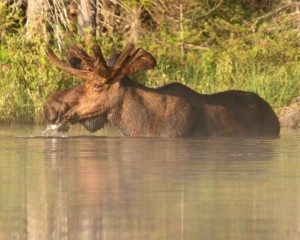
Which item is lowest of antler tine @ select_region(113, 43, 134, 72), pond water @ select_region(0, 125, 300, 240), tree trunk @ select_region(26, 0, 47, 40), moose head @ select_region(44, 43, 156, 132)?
pond water @ select_region(0, 125, 300, 240)

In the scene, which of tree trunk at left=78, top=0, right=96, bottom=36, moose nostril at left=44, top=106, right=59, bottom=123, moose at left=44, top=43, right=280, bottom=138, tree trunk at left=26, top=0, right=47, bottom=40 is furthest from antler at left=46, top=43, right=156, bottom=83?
tree trunk at left=78, top=0, right=96, bottom=36

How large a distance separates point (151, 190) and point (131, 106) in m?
5.71

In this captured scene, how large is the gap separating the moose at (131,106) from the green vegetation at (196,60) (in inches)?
176

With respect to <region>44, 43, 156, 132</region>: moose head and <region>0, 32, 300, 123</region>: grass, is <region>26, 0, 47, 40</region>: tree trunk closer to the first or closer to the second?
<region>0, 32, 300, 123</region>: grass

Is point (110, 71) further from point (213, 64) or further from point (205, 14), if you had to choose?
point (205, 14)

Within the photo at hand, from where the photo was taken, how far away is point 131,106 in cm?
1530

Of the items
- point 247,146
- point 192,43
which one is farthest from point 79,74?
point 192,43

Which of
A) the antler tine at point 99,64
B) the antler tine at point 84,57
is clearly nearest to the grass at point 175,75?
→ the antler tine at point 84,57

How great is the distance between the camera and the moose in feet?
49.6

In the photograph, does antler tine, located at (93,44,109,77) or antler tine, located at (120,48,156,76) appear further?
antler tine, located at (120,48,156,76)

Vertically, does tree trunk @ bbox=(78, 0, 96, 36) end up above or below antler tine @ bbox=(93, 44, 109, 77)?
above

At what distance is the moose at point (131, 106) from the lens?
1511 centimetres

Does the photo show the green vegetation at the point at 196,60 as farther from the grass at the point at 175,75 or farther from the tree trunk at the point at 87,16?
the tree trunk at the point at 87,16

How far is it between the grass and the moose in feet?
14.7
